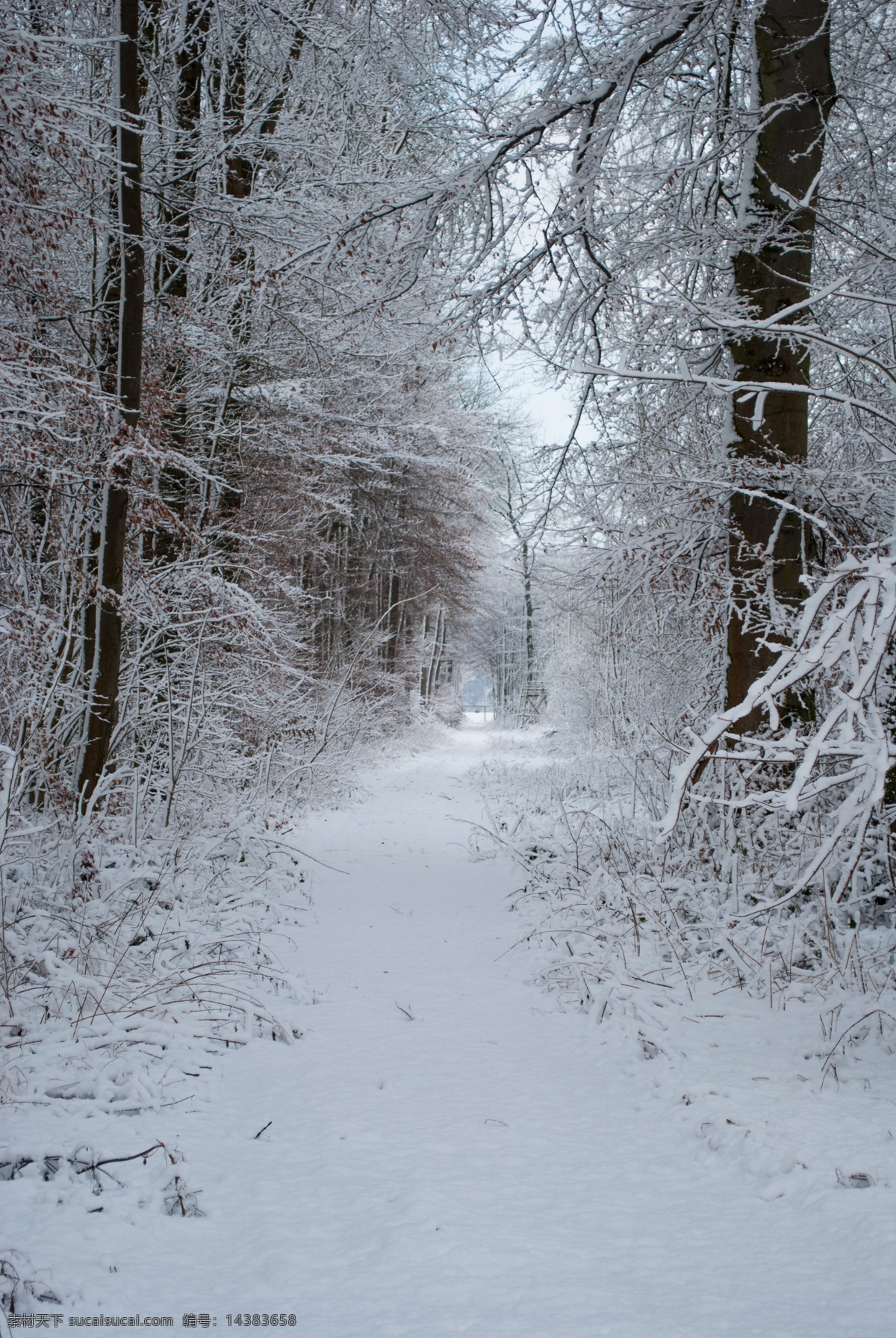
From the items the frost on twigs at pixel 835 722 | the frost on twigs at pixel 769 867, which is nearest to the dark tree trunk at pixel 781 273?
the frost on twigs at pixel 769 867

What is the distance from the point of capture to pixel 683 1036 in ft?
10.9

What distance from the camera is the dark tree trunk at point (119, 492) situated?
5.36 metres

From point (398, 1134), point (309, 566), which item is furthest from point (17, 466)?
point (309, 566)

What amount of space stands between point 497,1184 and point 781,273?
534 cm

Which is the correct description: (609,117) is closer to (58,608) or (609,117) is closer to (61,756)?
(58,608)

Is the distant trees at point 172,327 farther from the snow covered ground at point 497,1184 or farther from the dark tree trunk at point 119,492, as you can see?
the snow covered ground at point 497,1184

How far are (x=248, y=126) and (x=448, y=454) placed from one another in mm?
8553

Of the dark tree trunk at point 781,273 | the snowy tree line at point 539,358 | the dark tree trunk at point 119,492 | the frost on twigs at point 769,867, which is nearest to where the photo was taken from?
the frost on twigs at point 769,867

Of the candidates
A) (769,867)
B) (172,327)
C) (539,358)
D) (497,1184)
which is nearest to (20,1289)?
(497,1184)

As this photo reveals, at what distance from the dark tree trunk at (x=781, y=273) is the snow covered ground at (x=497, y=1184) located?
9.14 ft

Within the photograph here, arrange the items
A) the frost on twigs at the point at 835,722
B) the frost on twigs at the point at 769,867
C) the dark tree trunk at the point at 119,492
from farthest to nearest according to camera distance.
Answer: the dark tree trunk at the point at 119,492, the frost on twigs at the point at 769,867, the frost on twigs at the point at 835,722

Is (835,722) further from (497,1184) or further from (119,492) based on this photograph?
(119,492)

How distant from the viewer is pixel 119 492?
17.9 feet

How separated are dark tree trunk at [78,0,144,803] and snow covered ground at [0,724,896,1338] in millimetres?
2755
